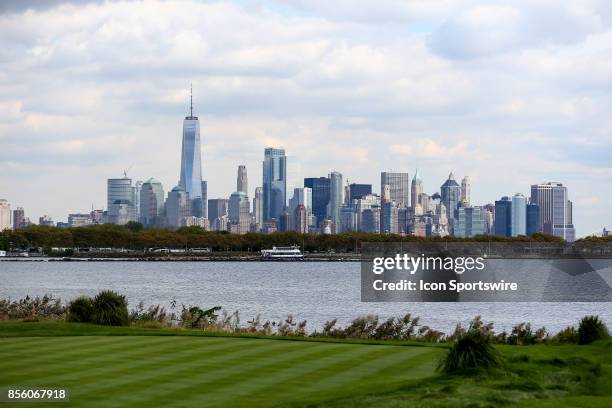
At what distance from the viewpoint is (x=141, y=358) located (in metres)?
20.8

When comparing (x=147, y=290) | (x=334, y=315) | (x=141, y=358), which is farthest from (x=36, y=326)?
(x=147, y=290)

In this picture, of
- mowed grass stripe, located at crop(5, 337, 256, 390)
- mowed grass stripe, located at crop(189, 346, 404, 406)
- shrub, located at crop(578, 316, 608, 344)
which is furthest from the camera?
shrub, located at crop(578, 316, 608, 344)

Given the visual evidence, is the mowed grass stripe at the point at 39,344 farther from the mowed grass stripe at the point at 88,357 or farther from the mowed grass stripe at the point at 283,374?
the mowed grass stripe at the point at 283,374

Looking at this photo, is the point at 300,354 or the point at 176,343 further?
the point at 176,343

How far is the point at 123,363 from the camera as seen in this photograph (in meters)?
19.9

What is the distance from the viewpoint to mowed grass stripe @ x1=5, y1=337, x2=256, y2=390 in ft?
58.1

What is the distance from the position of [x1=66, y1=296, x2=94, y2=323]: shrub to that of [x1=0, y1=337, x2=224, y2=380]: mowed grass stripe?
28.5ft

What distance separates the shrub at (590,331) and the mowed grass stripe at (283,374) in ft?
19.8

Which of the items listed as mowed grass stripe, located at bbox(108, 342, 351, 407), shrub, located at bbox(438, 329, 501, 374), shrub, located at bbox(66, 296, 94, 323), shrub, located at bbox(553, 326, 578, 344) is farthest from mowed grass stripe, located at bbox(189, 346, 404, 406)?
shrub, located at bbox(66, 296, 94, 323)

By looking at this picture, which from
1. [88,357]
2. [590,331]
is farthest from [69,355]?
[590,331]

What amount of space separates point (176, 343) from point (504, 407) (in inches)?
458

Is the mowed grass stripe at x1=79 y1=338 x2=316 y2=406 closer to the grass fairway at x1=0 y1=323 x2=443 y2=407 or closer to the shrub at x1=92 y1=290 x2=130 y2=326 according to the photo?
the grass fairway at x1=0 y1=323 x2=443 y2=407

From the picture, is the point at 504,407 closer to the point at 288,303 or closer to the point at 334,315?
the point at 334,315

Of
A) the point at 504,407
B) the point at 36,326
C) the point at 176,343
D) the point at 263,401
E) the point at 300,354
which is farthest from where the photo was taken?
the point at 36,326
